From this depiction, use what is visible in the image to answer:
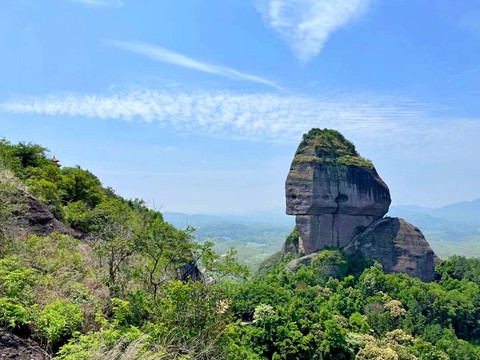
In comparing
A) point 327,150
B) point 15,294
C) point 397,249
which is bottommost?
point 397,249

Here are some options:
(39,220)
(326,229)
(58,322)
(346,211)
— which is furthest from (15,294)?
(346,211)

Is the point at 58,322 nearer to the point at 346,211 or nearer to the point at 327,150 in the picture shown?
the point at 346,211

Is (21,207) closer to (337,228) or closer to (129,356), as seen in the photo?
(129,356)

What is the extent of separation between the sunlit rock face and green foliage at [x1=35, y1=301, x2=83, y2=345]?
97.9 ft

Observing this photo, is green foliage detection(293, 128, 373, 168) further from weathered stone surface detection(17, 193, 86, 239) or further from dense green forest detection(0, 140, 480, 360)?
weathered stone surface detection(17, 193, 86, 239)

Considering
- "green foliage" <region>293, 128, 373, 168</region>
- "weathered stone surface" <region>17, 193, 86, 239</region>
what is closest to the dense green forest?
"weathered stone surface" <region>17, 193, 86, 239</region>

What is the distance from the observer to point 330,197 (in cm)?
3319

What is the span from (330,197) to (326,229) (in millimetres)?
3506

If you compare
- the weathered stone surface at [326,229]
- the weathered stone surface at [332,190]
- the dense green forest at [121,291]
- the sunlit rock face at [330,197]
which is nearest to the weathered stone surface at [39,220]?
the dense green forest at [121,291]

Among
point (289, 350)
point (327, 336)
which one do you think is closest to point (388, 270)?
point (327, 336)

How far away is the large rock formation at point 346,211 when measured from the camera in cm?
3238

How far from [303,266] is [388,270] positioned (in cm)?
898

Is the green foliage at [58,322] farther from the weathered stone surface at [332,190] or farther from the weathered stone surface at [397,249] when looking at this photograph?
the weathered stone surface at [397,249]

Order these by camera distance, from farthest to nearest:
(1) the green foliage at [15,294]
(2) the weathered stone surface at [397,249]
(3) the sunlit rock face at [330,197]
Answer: (3) the sunlit rock face at [330,197] < (2) the weathered stone surface at [397,249] < (1) the green foliage at [15,294]
